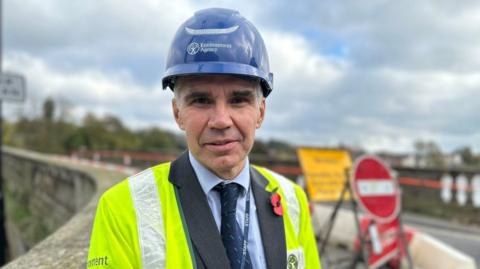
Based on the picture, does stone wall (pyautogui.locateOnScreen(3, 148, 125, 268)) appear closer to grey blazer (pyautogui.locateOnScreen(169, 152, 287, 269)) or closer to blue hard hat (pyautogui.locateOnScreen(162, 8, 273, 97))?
grey blazer (pyautogui.locateOnScreen(169, 152, 287, 269))

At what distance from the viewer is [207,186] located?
1855 mm

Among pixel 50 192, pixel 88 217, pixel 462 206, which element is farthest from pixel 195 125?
pixel 462 206

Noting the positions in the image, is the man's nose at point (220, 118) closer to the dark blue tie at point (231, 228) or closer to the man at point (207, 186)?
the man at point (207, 186)

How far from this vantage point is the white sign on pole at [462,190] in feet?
40.9

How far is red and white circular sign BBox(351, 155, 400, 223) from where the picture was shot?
5.29 meters

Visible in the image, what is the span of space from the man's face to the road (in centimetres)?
601

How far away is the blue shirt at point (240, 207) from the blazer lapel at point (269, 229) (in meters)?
0.02

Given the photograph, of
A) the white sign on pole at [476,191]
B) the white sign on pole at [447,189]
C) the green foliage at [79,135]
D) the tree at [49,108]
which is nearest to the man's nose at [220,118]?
the white sign on pole at [476,191]

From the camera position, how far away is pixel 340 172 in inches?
254

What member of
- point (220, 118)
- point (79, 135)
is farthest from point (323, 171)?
point (79, 135)

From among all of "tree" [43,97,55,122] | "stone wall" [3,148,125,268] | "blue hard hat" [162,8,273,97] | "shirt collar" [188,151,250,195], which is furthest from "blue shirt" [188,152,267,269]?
"tree" [43,97,55,122]

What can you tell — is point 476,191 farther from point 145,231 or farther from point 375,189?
point 145,231

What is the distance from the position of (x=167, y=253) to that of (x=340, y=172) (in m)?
5.10

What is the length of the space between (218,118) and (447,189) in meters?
12.7
